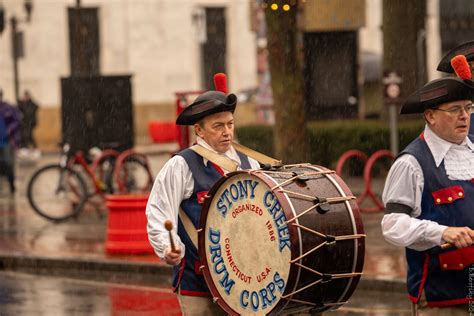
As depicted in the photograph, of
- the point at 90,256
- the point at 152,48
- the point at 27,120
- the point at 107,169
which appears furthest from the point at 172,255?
the point at 152,48

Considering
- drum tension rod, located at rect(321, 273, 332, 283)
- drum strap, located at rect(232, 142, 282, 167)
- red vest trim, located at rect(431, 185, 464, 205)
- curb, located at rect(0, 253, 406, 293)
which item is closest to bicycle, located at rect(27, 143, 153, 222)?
curb, located at rect(0, 253, 406, 293)

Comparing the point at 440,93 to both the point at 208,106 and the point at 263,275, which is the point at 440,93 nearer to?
the point at 263,275

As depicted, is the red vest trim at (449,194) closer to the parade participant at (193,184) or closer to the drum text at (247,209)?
the drum text at (247,209)

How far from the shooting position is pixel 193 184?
22.8 feet

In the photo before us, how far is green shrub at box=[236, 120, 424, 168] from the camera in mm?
21828

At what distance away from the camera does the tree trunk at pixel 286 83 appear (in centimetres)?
1714

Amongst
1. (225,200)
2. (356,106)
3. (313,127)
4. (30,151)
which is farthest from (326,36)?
(225,200)

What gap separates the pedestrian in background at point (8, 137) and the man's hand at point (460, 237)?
56.9ft

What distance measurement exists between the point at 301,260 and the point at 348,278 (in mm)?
360

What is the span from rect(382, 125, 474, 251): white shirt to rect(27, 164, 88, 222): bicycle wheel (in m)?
11.9

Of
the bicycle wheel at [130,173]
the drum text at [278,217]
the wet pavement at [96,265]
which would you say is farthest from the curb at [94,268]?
the drum text at [278,217]

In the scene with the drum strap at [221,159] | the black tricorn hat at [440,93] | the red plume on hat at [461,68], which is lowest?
the drum strap at [221,159]

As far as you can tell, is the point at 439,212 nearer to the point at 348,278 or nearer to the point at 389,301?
the point at 348,278

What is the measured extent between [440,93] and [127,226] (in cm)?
A: 878
